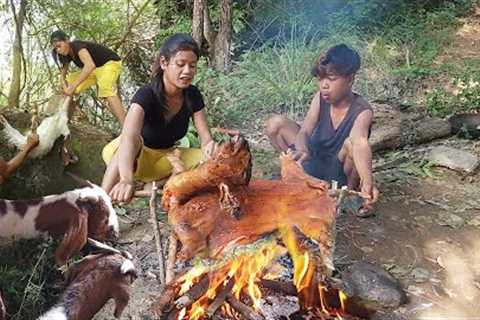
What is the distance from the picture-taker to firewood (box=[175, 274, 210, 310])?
2.44 meters

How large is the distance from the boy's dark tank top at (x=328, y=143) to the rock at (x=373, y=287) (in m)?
1.13

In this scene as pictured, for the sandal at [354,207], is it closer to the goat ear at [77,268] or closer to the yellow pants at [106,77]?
the goat ear at [77,268]

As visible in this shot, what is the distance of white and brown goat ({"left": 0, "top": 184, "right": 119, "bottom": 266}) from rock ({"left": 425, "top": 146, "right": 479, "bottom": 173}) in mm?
3616

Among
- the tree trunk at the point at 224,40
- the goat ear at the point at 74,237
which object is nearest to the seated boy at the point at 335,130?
the goat ear at the point at 74,237

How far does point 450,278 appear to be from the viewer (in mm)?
3410

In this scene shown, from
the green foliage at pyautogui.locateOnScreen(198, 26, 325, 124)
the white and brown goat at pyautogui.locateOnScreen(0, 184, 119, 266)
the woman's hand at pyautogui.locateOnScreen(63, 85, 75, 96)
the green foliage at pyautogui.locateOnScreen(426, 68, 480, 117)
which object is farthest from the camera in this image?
the green foliage at pyautogui.locateOnScreen(198, 26, 325, 124)

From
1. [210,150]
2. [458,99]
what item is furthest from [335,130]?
[458,99]

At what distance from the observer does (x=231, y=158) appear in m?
2.31

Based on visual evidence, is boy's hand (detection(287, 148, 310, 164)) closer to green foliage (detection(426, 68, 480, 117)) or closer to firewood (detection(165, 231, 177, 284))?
firewood (detection(165, 231, 177, 284))

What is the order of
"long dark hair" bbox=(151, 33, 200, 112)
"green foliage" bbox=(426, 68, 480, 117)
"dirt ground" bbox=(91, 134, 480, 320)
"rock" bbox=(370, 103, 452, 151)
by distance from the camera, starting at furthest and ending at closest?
"green foliage" bbox=(426, 68, 480, 117) → "rock" bbox=(370, 103, 452, 151) → "long dark hair" bbox=(151, 33, 200, 112) → "dirt ground" bbox=(91, 134, 480, 320)

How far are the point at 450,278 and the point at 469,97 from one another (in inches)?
144

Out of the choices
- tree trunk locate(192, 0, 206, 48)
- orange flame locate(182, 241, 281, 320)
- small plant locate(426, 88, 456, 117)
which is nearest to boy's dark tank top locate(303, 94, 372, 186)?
orange flame locate(182, 241, 281, 320)

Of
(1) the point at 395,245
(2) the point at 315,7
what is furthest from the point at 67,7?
(1) the point at 395,245

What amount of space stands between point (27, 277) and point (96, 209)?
0.96 m
